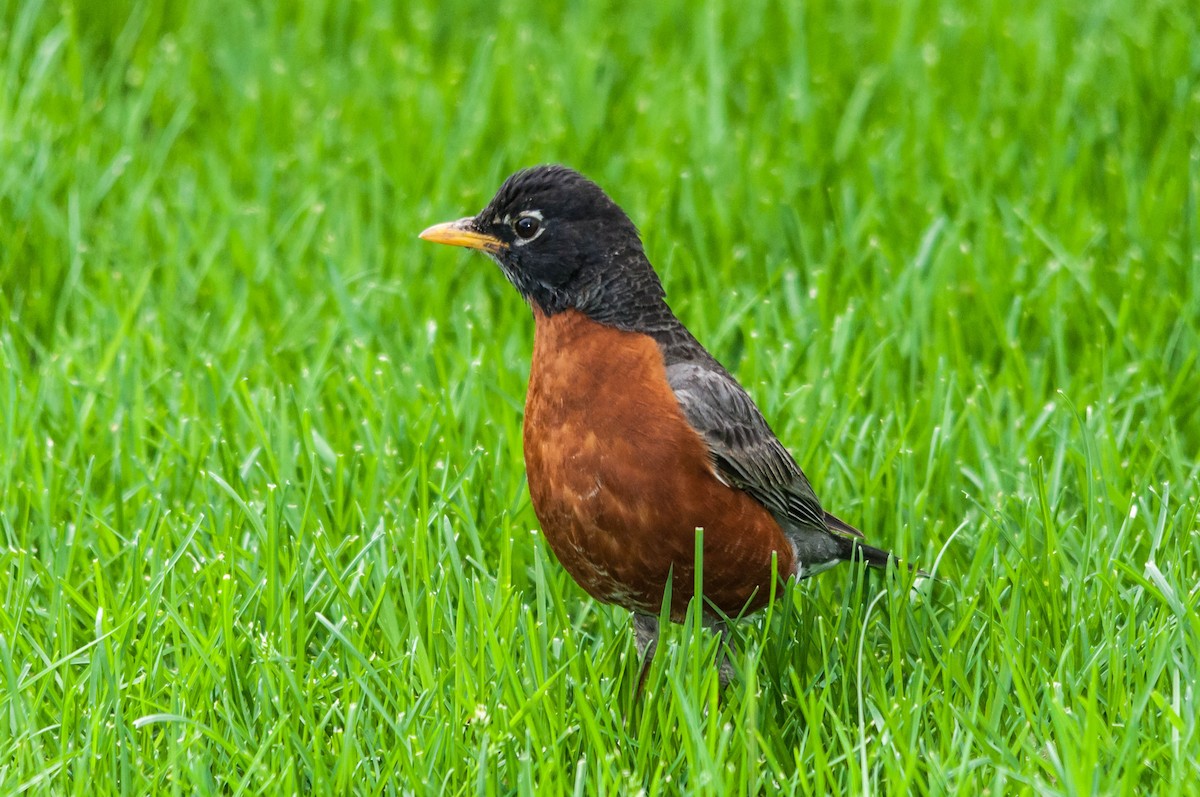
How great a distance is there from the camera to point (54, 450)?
14.3ft

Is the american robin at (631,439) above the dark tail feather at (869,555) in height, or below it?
above

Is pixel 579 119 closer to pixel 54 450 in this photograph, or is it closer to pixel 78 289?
pixel 78 289

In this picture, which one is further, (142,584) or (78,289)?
(78,289)

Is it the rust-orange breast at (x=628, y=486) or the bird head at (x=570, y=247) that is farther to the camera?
the bird head at (x=570, y=247)

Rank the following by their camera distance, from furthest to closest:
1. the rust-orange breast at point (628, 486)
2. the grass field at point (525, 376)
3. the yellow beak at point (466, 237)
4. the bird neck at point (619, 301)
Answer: the yellow beak at point (466, 237) → the bird neck at point (619, 301) → the rust-orange breast at point (628, 486) → the grass field at point (525, 376)

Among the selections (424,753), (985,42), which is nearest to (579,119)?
(985,42)

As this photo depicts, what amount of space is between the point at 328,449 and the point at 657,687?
1.46 metres

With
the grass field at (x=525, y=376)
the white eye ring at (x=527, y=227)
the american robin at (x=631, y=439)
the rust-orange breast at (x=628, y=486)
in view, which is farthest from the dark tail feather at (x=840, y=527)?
the white eye ring at (x=527, y=227)

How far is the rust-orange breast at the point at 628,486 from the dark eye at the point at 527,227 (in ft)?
0.92

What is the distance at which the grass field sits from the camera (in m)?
3.21

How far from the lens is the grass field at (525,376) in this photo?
3215 millimetres

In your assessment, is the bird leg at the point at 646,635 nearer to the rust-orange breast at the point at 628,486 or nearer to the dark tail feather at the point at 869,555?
the rust-orange breast at the point at 628,486

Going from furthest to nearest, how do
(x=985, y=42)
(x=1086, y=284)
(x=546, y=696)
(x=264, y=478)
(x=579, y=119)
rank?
(x=985, y=42) → (x=579, y=119) → (x=1086, y=284) → (x=264, y=478) → (x=546, y=696)

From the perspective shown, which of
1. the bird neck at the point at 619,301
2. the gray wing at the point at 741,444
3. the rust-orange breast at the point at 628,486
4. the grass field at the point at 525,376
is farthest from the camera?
the bird neck at the point at 619,301
